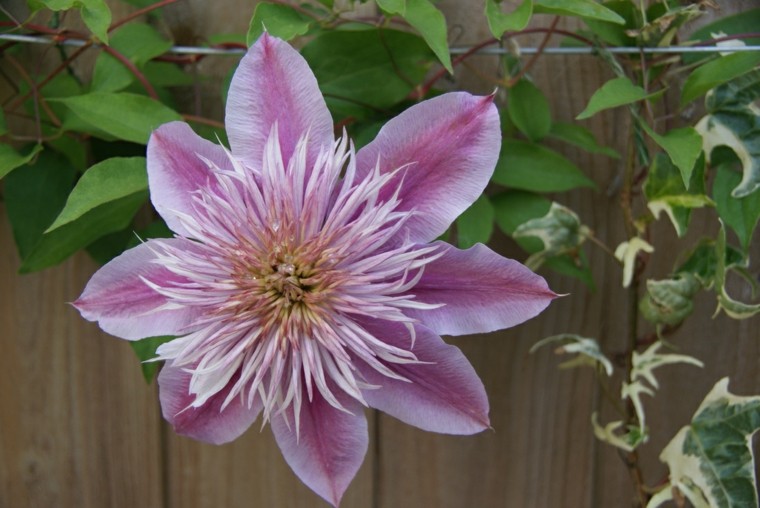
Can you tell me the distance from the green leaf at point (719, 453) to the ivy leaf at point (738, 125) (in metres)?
0.20

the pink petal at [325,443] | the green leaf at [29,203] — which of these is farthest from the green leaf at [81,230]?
the pink petal at [325,443]

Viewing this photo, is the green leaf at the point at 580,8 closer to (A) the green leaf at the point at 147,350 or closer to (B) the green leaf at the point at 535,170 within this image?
(B) the green leaf at the point at 535,170

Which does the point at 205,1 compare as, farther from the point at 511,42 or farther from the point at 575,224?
the point at 575,224

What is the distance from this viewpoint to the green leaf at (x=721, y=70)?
58cm

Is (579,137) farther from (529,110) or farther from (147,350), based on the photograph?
(147,350)

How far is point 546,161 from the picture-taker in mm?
687

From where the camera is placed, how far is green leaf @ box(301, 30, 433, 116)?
64 centimetres

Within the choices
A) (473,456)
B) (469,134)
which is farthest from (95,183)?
(473,456)

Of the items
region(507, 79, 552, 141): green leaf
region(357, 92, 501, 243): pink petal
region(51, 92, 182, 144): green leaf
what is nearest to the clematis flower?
region(357, 92, 501, 243): pink petal

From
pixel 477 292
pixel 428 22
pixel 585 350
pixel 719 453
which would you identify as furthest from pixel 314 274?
pixel 719 453

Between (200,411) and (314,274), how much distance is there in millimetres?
155

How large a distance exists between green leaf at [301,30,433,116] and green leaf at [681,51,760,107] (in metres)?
0.24

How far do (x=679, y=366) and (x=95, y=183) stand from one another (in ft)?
2.10

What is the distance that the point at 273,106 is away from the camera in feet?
1.66
